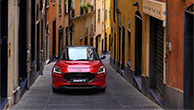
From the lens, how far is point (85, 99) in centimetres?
1288

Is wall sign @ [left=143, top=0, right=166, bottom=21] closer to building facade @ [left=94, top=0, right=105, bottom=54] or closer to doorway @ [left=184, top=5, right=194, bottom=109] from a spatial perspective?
doorway @ [left=184, top=5, right=194, bottom=109]

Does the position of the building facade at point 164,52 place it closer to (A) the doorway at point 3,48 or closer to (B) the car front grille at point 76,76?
(B) the car front grille at point 76,76

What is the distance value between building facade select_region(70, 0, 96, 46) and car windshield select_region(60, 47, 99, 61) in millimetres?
21881

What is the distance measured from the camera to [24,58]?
14.9 meters

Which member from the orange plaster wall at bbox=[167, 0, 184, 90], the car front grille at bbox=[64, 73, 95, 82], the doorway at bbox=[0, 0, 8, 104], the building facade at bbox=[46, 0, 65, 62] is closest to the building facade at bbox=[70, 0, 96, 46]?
the building facade at bbox=[46, 0, 65, 62]

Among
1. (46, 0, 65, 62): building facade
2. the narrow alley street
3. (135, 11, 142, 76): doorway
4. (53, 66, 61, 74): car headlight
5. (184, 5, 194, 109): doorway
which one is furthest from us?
(46, 0, 65, 62): building facade

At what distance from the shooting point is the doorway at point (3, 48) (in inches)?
402

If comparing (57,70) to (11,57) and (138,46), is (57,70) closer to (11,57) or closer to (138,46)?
(11,57)

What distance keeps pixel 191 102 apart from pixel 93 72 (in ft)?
17.5

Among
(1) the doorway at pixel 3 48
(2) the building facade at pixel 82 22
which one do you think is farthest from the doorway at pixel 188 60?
(2) the building facade at pixel 82 22

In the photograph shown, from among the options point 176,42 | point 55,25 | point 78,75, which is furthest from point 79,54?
point 55,25

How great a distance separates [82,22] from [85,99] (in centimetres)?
2991

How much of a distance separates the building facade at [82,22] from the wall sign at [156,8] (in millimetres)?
23897

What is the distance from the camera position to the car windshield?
14.8 metres
